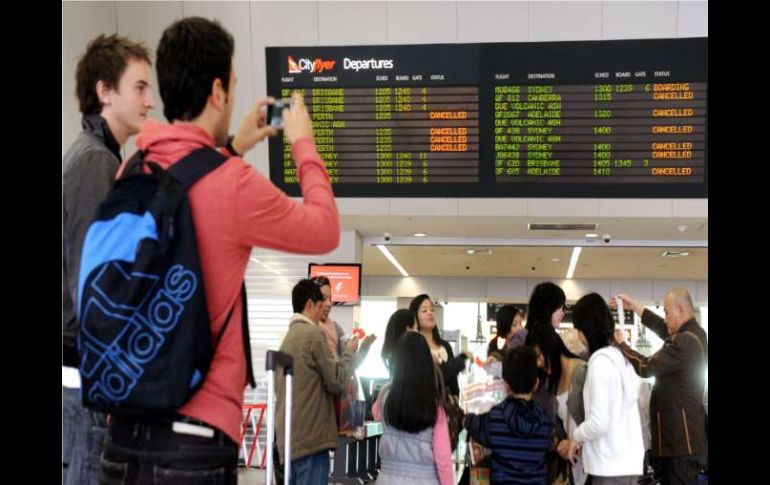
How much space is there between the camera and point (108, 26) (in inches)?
302

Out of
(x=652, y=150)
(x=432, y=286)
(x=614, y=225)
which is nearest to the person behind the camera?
(x=652, y=150)

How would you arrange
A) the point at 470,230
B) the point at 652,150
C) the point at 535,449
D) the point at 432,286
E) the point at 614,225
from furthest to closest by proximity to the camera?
1. the point at 432,286
2. the point at 470,230
3. the point at 614,225
4. the point at 652,150
5. the point at 535,449

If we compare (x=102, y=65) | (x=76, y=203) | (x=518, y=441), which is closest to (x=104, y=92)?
(x=102, y=65)

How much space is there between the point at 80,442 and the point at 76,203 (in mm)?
527

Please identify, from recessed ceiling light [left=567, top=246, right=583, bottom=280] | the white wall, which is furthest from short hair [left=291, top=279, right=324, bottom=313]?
the white wall

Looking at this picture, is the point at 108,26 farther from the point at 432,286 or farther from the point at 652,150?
the point at 432,286

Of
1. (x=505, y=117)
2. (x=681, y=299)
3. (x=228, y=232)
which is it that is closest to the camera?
(x=228, y=232)

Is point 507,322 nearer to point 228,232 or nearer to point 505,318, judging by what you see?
point 505,318

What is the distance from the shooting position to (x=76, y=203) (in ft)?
5.88

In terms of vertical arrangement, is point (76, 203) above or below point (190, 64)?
below

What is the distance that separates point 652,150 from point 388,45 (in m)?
2.34

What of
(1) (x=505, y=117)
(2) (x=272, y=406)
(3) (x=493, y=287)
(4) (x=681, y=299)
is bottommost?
(3) (x=493, y=287)
